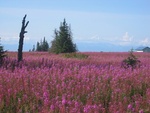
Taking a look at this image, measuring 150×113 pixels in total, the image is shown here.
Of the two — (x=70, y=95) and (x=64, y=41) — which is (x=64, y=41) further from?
(x=70, y=95)

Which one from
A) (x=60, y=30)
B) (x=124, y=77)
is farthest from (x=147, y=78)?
(x=60, y=30)

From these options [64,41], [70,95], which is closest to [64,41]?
[64,41]

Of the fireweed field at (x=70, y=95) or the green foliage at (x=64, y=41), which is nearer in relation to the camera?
the fireweed field at (x=70, y=95)

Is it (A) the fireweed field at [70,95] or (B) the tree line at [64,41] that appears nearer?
(A) the fireweed field at [70,95]

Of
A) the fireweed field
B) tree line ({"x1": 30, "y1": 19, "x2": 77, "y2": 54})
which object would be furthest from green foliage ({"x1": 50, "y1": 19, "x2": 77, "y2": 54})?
the fireweed field

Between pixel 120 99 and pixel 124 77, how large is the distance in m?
2.47

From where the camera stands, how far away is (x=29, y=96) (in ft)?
21.8

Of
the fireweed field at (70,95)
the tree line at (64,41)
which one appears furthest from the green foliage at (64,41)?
the fireweed field at (70,95)

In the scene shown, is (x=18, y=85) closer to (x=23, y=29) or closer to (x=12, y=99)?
(x=12, y=99)

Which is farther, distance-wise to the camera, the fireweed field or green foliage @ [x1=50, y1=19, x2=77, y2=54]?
green foliage @ [x1=50, y1=19, x2=77, y2=54]

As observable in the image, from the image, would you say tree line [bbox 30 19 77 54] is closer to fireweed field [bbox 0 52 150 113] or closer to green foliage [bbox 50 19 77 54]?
green foliage [bbox 50 19 77 54]

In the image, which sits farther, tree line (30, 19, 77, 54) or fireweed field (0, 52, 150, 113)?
A: tree line (30, 19, 77, 54)

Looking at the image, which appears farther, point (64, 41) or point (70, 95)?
point (64, 41)

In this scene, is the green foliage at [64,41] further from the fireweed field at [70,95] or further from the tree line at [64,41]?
the fireweed field at [70,95]
